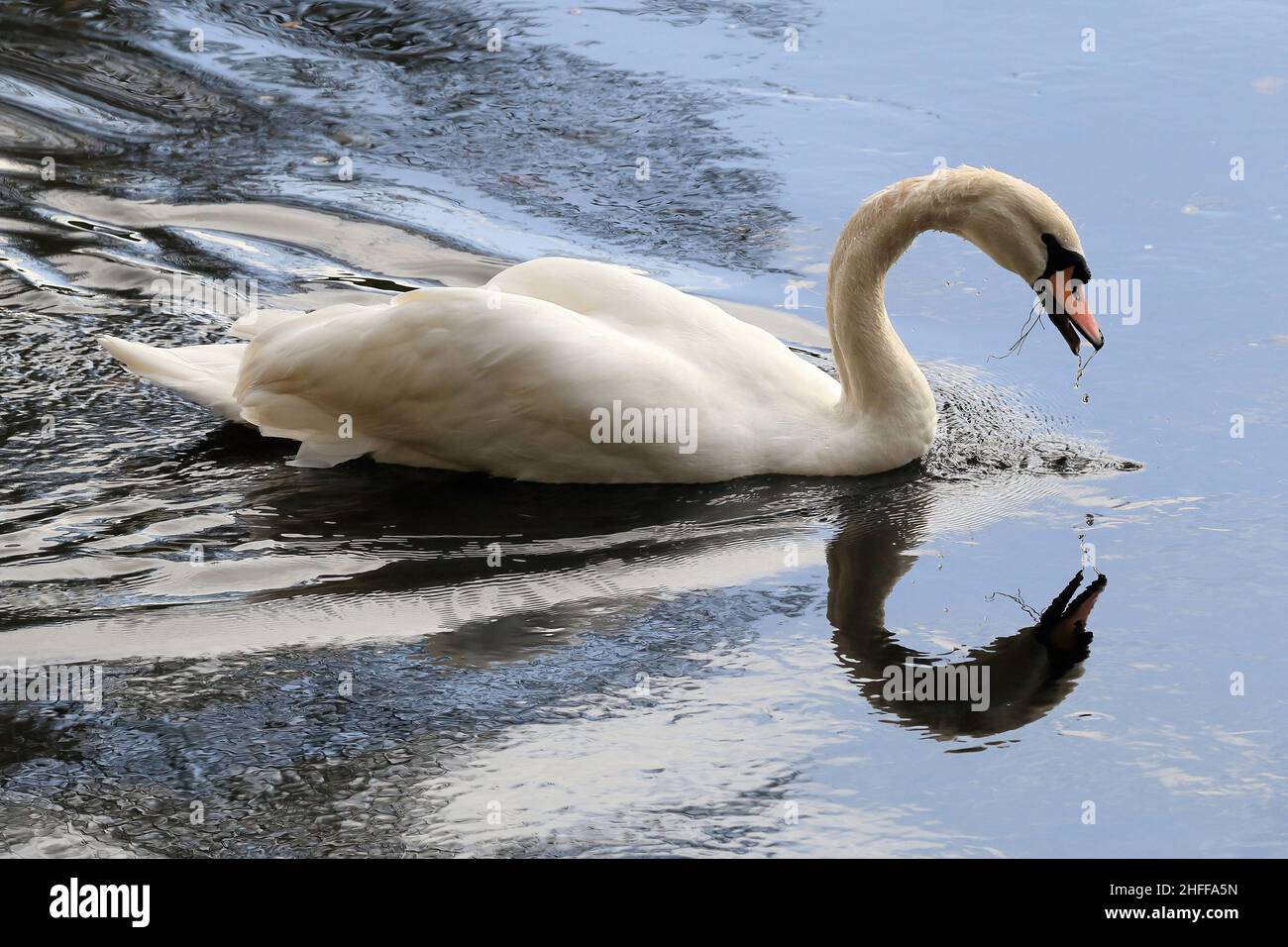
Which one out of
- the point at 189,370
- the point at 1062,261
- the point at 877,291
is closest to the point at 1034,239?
the point at 1062,261

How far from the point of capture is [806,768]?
4965mm

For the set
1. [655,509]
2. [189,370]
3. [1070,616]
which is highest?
[189,370]

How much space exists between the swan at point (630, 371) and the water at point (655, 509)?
162 mm

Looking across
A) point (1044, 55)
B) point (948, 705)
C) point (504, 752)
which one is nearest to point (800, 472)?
point (948, 705)

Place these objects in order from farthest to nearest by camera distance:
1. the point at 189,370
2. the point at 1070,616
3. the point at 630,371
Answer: the point at 189,370, the point at 630,371, the point at 1070,616

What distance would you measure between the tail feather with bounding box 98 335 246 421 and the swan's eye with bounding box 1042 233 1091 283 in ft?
10.9

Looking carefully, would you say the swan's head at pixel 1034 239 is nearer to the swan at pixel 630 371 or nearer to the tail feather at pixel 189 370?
the swan at pixel 630 371

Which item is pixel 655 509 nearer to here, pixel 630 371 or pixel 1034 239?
pixel 630 371

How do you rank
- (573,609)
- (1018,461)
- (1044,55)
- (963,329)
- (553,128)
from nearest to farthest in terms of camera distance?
1. (573,609)
2. (1018,461)
3. (963,329)
4. (553,128)
5. (1044,55)

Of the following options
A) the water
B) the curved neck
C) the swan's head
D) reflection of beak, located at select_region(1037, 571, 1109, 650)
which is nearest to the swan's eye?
the swan's head

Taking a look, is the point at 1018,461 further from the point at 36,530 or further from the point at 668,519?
the point at 36,530

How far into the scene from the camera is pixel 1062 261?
6.50 m

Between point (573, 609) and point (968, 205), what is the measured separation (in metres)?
2.23

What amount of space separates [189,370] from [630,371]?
2.06 metres
